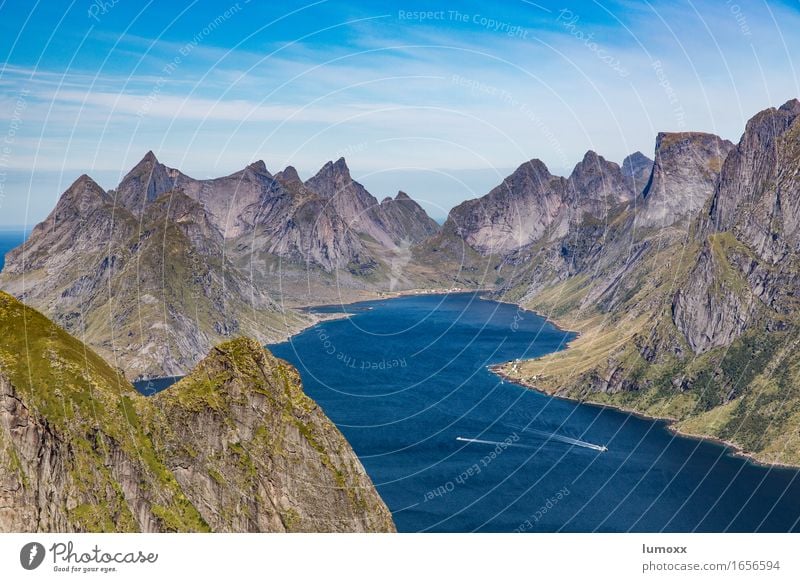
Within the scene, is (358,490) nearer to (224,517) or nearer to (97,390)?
(224,517)

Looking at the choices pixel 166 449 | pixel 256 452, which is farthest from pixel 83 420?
pixel 256 452

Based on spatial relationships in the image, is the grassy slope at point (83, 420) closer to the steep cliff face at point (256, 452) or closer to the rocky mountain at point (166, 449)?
the rocky mountain at point (166, 449)

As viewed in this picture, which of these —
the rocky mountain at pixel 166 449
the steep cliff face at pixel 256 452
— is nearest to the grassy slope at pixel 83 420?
the rocky mountain at pixel 166 449

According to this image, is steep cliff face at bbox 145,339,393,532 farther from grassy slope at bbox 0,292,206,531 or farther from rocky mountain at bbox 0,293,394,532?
grassy slope at bbox 0,292,206,531

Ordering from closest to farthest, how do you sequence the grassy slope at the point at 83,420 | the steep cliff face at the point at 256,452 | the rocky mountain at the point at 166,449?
1. the rocky mountain at the point at 166,449
2. the grassy slope at the point at 83,420
3. the steep cliff face at the point at 256,452

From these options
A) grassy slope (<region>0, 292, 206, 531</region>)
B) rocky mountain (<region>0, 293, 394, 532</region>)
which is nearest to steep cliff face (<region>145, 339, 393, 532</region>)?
rocky mountain (<region>0, 293, 394, 532</region>)
